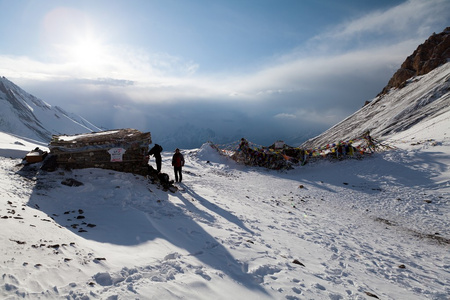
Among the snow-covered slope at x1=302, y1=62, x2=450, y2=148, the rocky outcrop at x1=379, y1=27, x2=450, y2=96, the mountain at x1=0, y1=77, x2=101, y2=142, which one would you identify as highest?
the rocky outcrop at x1=379, y1=27, x2=450, y2=96

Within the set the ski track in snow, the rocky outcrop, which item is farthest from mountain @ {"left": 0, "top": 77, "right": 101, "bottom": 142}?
the rocky outcrop

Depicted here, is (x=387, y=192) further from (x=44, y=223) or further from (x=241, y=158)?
(x=44, y=223)

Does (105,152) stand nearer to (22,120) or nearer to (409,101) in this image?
(409,101)

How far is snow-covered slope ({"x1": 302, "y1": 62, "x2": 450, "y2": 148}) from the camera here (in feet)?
112

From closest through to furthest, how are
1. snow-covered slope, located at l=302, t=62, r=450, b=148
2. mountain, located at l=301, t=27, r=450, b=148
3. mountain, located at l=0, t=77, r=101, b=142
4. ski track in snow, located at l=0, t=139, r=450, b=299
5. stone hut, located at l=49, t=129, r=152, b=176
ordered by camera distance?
1. ski track in snow, located at l=0, t=139, r=450, b=299
2. stone hut, located at l=49, t=129, r=152, b=176
3. snow-covered slope, located at l=302, t=62, r=450, b=148
4. mountain, located at l=301, t=27, r=450, b=148
5. mountain, located at l=0, t=77, r=101, b=142

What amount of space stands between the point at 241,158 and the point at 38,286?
23.0 meters

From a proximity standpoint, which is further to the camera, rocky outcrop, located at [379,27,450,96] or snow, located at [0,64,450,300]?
rocky outcrop, located at [379,27,450,96]

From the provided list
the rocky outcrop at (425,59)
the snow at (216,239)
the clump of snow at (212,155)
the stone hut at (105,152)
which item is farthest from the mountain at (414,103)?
the stone hut at (105,152)

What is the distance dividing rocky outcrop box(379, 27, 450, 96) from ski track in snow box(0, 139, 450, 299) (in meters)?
61.5

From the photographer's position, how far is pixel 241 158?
25891 millimetres

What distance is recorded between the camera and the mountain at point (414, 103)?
35094 mm

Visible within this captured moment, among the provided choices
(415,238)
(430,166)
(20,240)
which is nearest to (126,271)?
(20,240)

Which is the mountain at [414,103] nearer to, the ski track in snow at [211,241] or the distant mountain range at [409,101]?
the distant mountain range at [409,101]

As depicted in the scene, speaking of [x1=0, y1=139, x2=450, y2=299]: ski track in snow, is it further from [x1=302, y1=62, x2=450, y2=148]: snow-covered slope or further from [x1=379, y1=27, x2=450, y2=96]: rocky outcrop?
[x1=379, y1=27, x2=450, y2=96]: rocky outcrop
